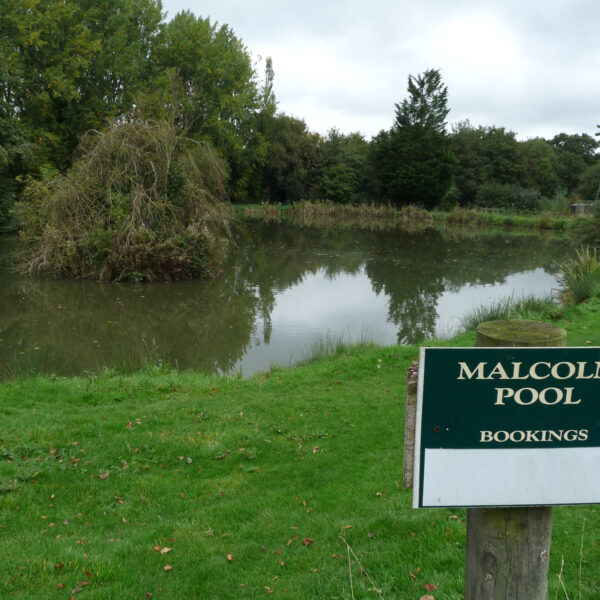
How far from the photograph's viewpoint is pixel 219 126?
41.4m

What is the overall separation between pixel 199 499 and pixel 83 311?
10.2 m

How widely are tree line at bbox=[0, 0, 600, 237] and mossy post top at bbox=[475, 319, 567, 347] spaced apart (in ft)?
54.0

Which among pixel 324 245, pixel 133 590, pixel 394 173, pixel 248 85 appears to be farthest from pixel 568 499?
pixel 394 173

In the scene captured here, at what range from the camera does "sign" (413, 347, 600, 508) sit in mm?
1556

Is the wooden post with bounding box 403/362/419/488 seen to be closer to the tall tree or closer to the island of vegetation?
the island of vegetation

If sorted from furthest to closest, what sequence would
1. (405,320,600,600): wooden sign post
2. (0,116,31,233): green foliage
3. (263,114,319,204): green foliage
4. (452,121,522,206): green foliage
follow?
1. (263,114,319,204): green foliage
2. (452,121,522,206): green foliage
3. (0,116,31,233): green foliage
4. (405,320,600,600): wooden sign post

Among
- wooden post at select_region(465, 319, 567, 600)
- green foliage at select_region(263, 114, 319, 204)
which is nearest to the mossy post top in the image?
wooden post at select_region(465, 319, 567, 600)

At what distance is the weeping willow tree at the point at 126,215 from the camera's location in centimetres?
1628

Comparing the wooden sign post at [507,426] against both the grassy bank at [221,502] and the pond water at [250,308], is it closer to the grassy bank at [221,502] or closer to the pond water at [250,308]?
the grassy bank at [221,502]

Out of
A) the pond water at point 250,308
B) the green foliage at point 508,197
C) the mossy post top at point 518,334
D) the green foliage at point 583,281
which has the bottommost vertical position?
the pond water at point 250,308

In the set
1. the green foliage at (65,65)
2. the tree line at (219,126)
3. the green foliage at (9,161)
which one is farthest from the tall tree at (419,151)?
the green foliage at (9,161)

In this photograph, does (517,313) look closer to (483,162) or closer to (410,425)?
(410,425)

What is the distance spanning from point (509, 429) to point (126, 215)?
51.8 feet

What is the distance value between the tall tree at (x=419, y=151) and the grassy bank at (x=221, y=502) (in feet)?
148
